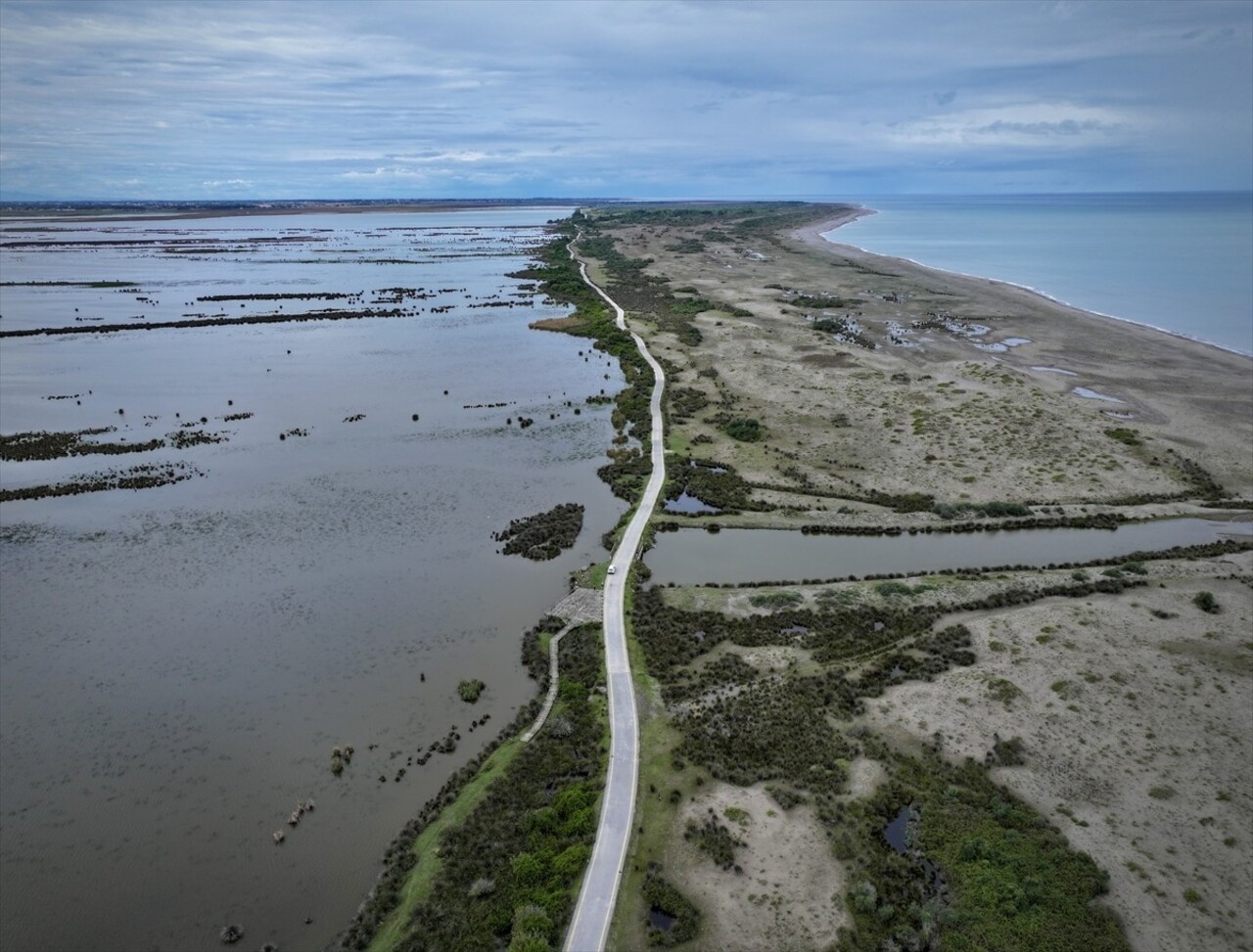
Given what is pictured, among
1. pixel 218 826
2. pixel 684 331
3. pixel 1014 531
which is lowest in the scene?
pixel 218 826

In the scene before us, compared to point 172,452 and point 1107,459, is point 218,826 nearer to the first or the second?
point 172,452

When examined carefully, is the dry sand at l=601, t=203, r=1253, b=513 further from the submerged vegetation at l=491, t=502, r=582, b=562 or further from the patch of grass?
the patch of grass

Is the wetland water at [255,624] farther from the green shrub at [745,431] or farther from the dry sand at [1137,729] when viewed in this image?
the dry sand at [1137,729]

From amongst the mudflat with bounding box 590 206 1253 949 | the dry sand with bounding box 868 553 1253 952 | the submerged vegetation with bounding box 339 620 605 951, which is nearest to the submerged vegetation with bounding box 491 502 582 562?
the mudflat with bounding box 590 206 1253 949

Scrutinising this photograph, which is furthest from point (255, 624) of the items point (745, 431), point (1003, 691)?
point (745, 431)

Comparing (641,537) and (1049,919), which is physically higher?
(641,537)

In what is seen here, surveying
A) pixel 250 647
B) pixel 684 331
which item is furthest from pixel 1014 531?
pixel 684 331

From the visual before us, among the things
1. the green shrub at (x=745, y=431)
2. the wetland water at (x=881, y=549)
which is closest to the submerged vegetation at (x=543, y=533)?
the wetland water at (x=881, y=549)
